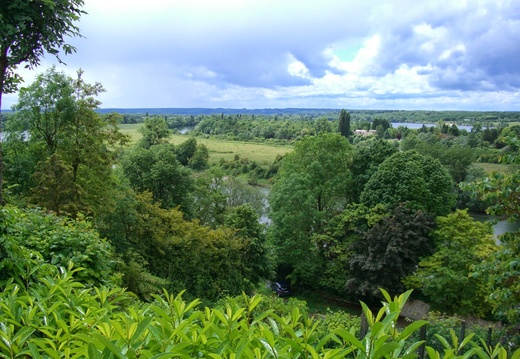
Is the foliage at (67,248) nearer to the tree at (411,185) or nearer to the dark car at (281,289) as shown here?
the dark car at (281,289)

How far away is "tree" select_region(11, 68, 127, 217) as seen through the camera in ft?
44.0

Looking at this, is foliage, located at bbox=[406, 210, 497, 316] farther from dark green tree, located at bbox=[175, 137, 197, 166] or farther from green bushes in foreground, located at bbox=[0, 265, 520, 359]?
dark green tree, located at bbox=[175, 137, 197, 166]

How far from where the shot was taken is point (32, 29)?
3.64m

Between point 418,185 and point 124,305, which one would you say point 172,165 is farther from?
point 124,305

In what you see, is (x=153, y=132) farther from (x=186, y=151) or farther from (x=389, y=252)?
(x=389, y=252)

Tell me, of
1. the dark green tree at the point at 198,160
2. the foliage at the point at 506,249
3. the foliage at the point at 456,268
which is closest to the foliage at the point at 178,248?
the foliage at the point at 456,268

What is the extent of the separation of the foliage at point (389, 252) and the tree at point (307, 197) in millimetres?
2559

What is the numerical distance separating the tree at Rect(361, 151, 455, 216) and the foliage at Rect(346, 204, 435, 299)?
6.15 ft

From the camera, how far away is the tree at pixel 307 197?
19.0 metres

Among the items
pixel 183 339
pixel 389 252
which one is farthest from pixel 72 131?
pixel 183 339

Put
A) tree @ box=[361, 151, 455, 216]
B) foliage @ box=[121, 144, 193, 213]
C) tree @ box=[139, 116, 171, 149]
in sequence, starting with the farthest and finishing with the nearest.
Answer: tree @ box=[139, 116, 171, 149] < foliage @ box=[121, 144, 193, 213] < tree @ box=[361, 151, 455, 216]

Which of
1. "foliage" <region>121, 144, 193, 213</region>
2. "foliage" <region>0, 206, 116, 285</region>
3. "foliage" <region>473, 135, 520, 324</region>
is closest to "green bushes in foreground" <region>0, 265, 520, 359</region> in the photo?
"foliage" <region>0, 206, 116, 285</region>

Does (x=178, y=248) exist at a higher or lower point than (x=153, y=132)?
lower

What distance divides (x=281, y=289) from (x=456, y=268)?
820cm
